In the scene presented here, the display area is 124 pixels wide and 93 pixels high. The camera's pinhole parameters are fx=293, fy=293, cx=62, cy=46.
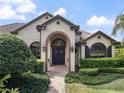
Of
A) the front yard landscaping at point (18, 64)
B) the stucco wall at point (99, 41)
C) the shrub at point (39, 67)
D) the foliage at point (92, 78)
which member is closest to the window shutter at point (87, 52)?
the stucco wall at point (99, 41)

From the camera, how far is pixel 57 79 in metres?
24.5

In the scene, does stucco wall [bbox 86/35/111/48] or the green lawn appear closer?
the green lawn

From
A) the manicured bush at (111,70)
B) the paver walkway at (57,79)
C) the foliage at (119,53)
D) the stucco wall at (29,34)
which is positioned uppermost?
the stucco wall at (29,34)

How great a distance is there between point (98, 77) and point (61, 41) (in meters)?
8.77

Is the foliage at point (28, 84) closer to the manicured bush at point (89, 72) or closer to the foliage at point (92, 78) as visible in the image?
the foliage at point (92, 78)

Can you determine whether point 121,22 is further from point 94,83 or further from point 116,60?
point 94,83

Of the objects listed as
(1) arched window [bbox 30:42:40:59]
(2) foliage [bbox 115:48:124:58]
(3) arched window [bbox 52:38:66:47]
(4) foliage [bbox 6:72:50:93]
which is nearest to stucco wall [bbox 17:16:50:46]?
(1) arched window [bbox 30:42:40:59]

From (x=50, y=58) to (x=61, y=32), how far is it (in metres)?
4.58

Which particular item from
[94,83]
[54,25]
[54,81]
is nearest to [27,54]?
[54,81]

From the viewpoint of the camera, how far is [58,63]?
33.2 meters

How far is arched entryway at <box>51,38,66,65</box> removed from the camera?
108 ft

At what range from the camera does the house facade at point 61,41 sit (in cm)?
2900

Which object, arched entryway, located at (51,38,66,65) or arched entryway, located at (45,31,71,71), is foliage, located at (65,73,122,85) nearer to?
arched entryway, located at (45,31,71,71)

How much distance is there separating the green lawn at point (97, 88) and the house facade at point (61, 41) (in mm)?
Result: 6922
